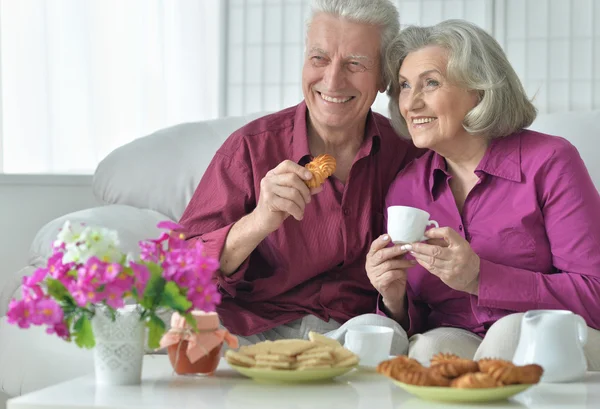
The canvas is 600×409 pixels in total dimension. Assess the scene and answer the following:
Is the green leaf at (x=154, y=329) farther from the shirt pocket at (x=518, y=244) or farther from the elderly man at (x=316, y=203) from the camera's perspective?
the shirt pocket at (x=518, y=244)

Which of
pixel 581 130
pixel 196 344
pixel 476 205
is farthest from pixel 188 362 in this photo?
pixel 581 130

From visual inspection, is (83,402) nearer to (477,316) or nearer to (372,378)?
(372,378)

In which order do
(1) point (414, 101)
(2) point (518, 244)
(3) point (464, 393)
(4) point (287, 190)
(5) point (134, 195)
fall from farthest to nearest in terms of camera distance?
(5) point (134, 195) < (1) point (414, 101) < (2) point (518, 244) < (4) point (287, 190) < (3) point (464, 393)

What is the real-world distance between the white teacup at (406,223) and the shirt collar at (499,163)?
1.09 feet

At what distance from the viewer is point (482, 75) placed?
2076 millimetres

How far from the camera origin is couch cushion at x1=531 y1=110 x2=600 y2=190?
2486 mm

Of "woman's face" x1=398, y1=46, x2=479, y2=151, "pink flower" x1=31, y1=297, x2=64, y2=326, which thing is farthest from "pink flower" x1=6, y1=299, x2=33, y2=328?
"woman's face" x1=398, y1=46, x2=479, y2=151

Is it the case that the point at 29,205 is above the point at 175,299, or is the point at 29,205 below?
below

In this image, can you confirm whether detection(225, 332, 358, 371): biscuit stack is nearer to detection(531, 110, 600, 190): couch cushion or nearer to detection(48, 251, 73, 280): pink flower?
detection(48, 251, 73, 280): pink flower

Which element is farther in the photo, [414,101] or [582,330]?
[414,101]

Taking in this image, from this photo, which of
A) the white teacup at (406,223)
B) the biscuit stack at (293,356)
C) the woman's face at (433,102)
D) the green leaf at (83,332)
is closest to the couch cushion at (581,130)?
the woman's face at (433,102)

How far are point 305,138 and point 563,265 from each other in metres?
0.70

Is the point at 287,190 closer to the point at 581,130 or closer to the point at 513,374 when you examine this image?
the point at 513,374

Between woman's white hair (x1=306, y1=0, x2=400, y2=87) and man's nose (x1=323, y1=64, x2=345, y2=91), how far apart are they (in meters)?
0.13
